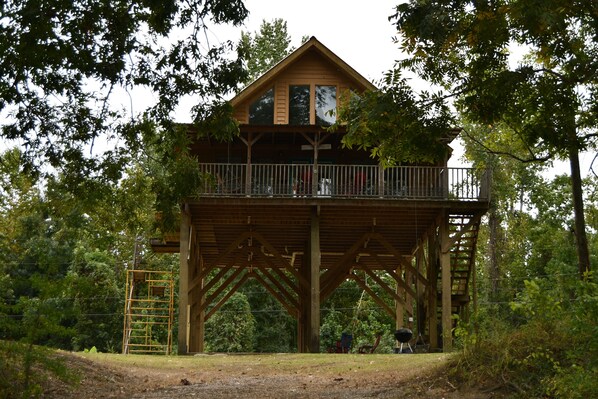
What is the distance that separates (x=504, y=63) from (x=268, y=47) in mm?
44818

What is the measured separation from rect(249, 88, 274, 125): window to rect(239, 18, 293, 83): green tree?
28117 mm

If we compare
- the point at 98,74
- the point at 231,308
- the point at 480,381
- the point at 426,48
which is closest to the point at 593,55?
the point at 426,48

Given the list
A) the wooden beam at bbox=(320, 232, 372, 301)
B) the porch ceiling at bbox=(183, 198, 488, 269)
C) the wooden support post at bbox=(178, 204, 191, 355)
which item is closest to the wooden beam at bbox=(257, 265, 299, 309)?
the wooden beam at bbox=(320, 232, 372, 301)

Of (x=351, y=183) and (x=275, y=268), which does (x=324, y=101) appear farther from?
(x=275, y=268)

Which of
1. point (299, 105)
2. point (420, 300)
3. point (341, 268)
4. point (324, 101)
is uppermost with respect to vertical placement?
point (324, 101)

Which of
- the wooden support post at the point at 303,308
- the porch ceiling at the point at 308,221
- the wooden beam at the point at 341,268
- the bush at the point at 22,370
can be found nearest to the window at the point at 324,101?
the porch ceiling at the point at 308,221

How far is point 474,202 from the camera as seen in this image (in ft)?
82.3

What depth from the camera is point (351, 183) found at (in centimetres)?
2738

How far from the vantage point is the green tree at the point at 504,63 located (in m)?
13.1

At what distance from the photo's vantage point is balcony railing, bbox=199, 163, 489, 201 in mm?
25234

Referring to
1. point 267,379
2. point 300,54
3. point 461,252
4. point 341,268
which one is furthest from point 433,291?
point 267,379

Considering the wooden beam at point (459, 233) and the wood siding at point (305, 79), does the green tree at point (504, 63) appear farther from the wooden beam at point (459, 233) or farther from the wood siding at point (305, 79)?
the wood siding at point (305, 79)

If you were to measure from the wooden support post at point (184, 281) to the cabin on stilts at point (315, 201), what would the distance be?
0.03m

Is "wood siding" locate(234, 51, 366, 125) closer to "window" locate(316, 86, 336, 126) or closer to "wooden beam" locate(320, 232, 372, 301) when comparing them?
"window" locate(316, 86, 336, 126)
